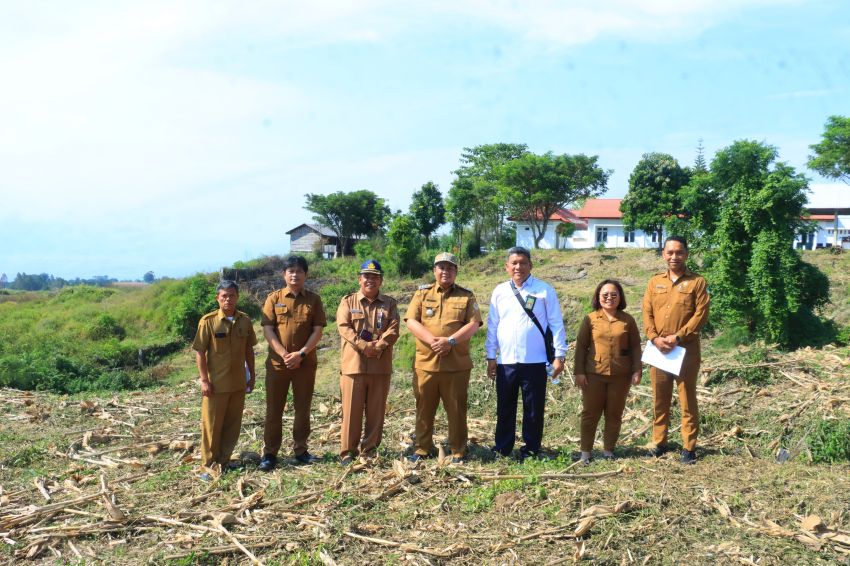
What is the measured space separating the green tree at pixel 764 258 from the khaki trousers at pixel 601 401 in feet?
16.6

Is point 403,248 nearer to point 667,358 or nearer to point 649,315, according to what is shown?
point 649,315

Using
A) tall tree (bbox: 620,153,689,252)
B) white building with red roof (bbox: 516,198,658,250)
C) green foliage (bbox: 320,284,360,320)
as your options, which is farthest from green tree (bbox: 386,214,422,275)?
white building with red roof (bbox: 516,198,658,250)

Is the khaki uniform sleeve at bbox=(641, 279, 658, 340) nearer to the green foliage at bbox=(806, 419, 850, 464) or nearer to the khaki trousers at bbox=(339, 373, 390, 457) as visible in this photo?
the green foliage at bbox=(806, 419, 850, 464)

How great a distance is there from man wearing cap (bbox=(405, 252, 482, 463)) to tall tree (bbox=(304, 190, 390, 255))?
35.0 metres

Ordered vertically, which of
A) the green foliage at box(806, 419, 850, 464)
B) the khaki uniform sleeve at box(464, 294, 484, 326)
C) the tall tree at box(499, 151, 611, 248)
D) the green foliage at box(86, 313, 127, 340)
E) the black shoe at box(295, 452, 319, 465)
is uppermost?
the tall tree at box(499, 151, 611, 248)

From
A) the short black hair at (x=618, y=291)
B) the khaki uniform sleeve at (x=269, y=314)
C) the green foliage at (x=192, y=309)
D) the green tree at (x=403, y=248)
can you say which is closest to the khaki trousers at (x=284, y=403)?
the khaki uniform sleeve at (x=269, y=314)

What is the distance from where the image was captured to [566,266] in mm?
25734

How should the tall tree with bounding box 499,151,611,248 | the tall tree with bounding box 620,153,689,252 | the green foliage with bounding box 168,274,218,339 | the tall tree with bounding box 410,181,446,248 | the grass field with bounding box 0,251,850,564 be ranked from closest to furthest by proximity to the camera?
the grass field with bounding box 0,251,850,564 → the green foliage with bounding box 168,274,218,339 → the tall tree with bounding box 620,153,689,252 → the tall tree with bounding box 499,151,611,248 → the tall tree with bounding box 410,181,446,248

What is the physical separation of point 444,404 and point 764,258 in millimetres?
6362

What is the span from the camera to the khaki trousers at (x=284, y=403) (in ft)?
19.4

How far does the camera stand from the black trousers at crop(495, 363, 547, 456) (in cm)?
570

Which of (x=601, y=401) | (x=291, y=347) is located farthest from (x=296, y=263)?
(x=601, y=401)

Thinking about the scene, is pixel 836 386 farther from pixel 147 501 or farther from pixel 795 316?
pixel 147 501

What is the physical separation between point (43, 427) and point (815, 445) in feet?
28.1
